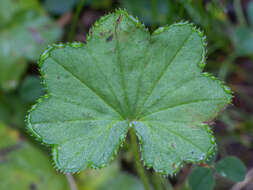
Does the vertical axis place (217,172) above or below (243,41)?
below

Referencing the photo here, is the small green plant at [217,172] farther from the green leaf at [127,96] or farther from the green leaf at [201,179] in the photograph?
the green leaf at [127,96]

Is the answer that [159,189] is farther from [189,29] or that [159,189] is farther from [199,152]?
[189,29]

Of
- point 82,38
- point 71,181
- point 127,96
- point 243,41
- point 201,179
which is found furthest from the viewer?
point 82,38

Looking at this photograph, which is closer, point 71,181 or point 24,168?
point 71,181

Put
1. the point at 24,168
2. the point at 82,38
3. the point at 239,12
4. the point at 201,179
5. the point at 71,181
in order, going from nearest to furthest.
→ the point at 201,179
the point at 71,181
the point at 24,168
the point at 239,12
the point at 82,38

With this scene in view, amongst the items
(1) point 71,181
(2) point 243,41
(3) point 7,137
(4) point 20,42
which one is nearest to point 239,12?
(2) point 243,41

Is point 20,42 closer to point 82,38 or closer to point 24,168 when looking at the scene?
point 82,38

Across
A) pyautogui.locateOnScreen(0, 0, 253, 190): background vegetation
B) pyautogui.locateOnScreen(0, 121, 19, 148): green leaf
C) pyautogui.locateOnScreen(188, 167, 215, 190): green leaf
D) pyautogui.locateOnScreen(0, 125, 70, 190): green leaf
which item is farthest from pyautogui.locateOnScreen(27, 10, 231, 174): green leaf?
pyautogui.locateOnScreen(0, 121, 19, 148): green leaf
